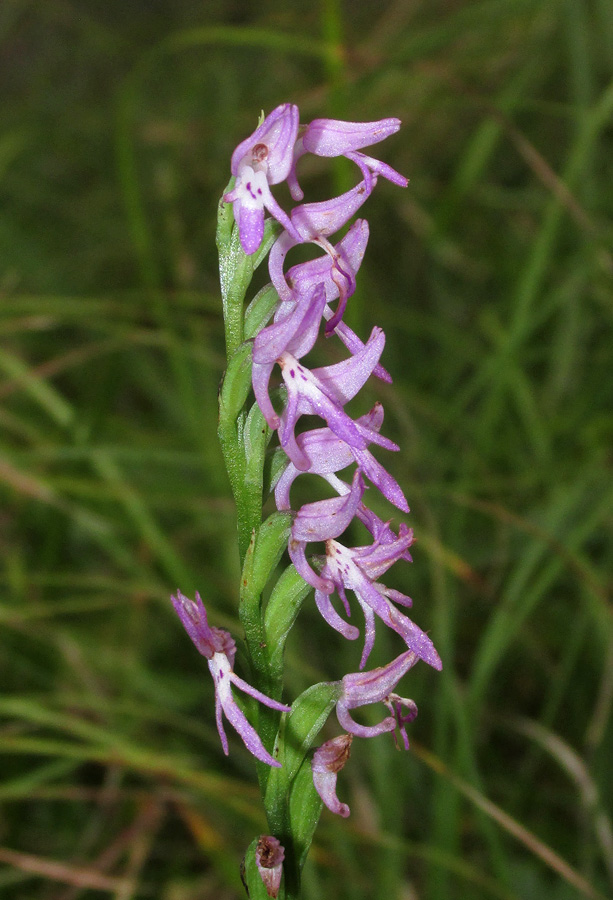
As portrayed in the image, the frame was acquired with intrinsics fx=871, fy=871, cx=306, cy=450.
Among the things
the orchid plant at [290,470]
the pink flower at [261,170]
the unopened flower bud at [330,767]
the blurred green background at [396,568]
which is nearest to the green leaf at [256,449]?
the orchid plant at [290,470]

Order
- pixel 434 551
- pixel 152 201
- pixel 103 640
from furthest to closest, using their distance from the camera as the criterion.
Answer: pixel 152 201 < pixel 103 640 < pixel 434 551

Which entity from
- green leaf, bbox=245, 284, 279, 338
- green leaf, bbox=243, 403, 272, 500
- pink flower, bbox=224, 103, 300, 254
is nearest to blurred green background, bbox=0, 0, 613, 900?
green leaf, bbox=243, 403, 272, 500

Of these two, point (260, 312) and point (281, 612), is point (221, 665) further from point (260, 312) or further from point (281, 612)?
point (260, 312)

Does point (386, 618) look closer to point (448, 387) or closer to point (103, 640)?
point (103, 640)

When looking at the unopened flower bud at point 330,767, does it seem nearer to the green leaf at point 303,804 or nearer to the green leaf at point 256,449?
the green leaf at point 303,804

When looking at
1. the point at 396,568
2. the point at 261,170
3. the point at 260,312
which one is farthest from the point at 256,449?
the point at 396,568

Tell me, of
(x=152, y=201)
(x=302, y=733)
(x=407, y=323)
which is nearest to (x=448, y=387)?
(x=407, y=323)

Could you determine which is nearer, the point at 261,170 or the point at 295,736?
the point at 261,170
